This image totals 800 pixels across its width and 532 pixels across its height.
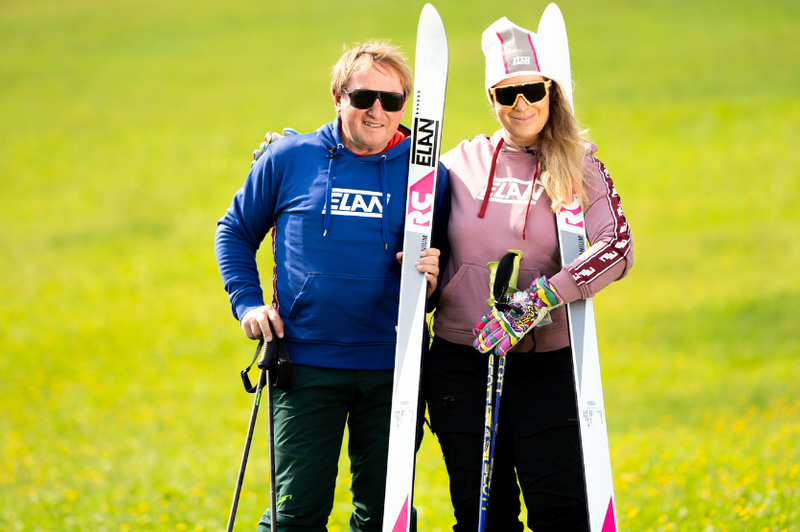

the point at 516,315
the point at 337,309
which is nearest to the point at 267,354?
the point at 337,309

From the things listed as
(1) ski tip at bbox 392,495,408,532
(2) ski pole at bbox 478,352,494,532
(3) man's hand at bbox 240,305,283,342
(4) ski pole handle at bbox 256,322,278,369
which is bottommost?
(1) ski tip at bbox 392,495,408,532

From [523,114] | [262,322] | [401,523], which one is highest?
[523,114]

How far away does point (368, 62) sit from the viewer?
3.48 m

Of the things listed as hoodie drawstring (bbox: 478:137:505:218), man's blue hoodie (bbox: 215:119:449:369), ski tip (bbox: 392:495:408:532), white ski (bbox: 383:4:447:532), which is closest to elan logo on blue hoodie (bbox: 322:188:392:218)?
man's blue hoodie (bbox: 215:119:449:369)

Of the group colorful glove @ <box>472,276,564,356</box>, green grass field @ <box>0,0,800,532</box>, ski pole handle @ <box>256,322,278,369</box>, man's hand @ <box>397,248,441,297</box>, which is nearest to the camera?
colorful glove @ <box>472,276,564,356</box>

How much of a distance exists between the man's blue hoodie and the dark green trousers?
0.10 m

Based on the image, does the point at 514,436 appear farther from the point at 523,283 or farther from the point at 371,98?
the point at 371,98

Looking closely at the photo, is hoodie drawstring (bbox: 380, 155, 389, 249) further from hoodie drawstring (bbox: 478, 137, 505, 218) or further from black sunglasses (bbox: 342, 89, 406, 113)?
hoodie drawstring (bbox: 478, 137, 505, 218)

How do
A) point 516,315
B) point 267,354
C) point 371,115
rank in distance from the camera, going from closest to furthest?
point 516,315
point 267,354
point 371,115

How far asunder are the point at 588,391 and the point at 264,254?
606 inches

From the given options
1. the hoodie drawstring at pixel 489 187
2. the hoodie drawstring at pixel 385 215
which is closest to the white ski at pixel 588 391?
the hoodie drawstring at pixel 489 187

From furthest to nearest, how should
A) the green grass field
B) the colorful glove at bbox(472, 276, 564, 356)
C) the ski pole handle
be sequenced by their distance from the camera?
the green grass field → the ski pole handle → the colorful glove at bbox(472, 276, 564, 356)

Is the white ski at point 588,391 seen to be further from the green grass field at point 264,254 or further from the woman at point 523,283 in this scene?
the green grass field at point 264,254

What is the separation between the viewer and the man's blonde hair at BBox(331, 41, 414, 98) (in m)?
3.50
